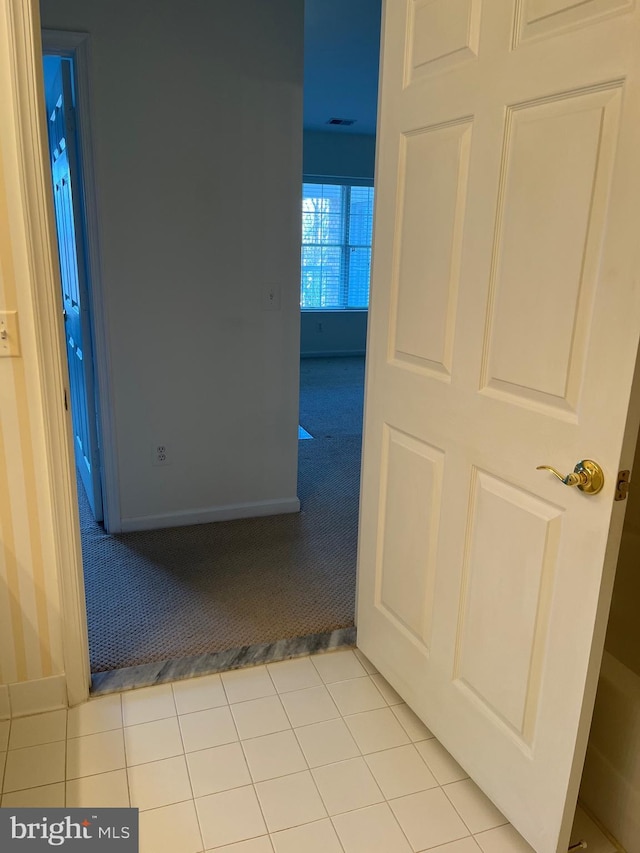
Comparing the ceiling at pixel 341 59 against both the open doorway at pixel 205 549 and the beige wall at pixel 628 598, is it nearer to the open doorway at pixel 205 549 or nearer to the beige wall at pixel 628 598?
the open doorway at pixel 205 549

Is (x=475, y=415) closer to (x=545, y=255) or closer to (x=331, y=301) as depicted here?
(x=545, y=255)

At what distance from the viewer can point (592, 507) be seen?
1.26 m

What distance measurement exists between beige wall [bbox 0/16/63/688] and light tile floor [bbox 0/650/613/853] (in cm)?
23

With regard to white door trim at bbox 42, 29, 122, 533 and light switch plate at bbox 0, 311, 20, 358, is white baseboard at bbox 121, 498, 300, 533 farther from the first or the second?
light switch plate at bbox 0, 311, 20, 358

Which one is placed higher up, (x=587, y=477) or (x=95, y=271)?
(x=95, y=271)

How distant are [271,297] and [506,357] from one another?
1.74m

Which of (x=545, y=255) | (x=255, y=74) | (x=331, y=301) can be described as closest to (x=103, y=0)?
(x=255, y=74)

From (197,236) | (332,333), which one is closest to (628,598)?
(197,236)

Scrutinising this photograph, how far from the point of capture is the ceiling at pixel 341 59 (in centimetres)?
355

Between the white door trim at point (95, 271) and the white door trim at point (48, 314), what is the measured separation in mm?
1070

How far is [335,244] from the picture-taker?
7727mm

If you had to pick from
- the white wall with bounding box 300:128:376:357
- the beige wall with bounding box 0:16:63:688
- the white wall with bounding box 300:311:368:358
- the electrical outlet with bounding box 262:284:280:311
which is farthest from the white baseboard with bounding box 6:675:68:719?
the white wall with bounding box 300:311:368:358

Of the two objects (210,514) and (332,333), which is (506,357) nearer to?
(210,514)

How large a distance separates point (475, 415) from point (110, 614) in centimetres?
155
